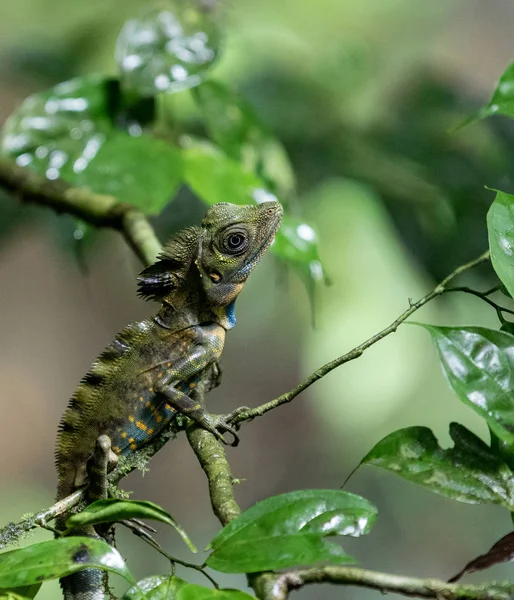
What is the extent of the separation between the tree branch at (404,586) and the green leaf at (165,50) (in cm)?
→ 147

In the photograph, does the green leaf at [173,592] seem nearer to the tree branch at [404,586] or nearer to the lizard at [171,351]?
the tree branch at [404,586]

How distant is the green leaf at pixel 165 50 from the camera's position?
1914mm

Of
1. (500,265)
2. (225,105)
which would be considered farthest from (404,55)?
(500,265)

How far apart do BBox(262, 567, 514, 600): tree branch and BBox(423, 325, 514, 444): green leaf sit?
0.64 feet

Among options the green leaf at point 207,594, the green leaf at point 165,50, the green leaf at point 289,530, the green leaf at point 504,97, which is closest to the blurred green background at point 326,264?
the green leaf at point 165,50

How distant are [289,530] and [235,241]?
37.3 inches

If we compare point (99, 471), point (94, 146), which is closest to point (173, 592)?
point (99, 471)

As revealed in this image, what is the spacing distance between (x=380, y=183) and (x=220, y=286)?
1.04 m

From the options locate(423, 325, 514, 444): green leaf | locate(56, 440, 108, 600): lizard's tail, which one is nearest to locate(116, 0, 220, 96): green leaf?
locate(56, 440, 108, 600): lizard's tail

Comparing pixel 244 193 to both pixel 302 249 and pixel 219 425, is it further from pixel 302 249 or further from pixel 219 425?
pixel 219 425

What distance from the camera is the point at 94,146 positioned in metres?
1.90

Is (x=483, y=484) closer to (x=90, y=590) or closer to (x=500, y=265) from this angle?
(x=500, y=265)

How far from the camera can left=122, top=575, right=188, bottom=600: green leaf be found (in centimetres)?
80

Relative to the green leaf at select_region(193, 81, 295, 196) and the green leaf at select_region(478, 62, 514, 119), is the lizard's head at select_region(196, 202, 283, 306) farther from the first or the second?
the green leaf at select_region(478, 62, 514, 119)
